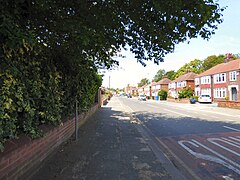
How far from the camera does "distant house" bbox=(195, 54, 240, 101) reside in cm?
3978

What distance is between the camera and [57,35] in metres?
5.20

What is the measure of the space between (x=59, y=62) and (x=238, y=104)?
78.0ft

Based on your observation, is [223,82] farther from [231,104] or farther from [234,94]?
[231,104]

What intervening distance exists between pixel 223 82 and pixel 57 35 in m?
44.5

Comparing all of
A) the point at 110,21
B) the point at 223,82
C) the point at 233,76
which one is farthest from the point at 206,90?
the point at 110,21

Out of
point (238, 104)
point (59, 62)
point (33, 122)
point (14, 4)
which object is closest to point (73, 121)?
point (59, 62)

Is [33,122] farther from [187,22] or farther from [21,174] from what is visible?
[187,22]

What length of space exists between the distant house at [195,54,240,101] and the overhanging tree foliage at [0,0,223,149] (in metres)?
38.4

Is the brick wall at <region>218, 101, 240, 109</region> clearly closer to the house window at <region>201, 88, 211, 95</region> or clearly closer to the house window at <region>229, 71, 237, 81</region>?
the house window at <region>229, 71, 237, 81</region>

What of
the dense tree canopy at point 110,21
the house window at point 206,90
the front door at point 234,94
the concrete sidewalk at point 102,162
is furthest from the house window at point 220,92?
the dense tree canopy at point 110,21

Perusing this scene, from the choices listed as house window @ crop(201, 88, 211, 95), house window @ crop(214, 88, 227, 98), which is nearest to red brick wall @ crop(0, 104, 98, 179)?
house window @ crop(214, 88, 227, 98)

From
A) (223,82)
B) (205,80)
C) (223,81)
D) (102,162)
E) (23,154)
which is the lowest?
(102,162)

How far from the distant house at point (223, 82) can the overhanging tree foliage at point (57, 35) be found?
126 ft

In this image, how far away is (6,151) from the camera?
3.35 meters
